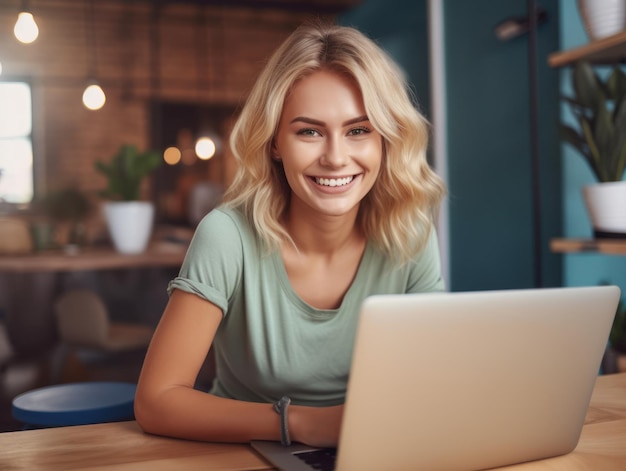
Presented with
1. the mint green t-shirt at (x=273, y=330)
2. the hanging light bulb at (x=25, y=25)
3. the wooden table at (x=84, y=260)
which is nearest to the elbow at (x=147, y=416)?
the mint green t-shirt at (x=273, y=330)

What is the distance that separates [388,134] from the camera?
1435 millimetres

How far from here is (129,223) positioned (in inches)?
152

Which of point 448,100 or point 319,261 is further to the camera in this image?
point 448,100

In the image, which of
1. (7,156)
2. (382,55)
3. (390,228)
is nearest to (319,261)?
(390,228)

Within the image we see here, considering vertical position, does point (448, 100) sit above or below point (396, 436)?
above

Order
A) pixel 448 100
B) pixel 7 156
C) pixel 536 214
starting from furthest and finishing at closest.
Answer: pixel 7 156
pixel 448 100
pixel 536 214

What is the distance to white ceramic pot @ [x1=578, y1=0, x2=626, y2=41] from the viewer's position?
236 centimetres

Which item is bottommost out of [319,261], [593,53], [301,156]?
[319,261]

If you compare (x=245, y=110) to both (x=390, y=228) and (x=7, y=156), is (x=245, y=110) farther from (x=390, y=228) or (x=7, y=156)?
(x=7, y=156)

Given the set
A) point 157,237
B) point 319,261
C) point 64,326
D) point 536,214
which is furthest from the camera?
point 157,237

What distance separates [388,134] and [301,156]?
187 millimetres

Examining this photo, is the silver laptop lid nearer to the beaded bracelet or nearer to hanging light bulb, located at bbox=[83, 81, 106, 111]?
the beaded bracelet

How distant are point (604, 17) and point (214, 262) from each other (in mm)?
1788

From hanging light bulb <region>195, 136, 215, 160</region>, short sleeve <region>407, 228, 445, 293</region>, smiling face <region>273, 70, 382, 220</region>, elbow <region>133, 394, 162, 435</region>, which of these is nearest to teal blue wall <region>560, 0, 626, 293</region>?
short sleeve <region>407, 228, 445, 293</region>
